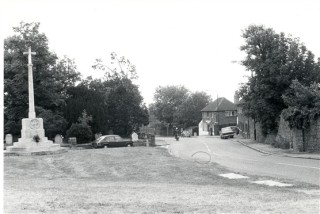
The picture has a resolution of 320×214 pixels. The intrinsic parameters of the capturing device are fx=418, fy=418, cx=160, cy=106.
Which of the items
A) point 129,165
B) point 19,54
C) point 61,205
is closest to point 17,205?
point 61,205

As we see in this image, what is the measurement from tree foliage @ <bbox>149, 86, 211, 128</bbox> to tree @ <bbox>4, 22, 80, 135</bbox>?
57815mm

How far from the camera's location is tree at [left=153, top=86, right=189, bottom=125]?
4577 inches

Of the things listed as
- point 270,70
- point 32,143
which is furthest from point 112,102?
point 32,143

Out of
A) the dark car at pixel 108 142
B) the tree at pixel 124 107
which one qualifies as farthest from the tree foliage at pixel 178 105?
the dark car at pixel 108 142

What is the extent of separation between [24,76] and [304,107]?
30.5 m

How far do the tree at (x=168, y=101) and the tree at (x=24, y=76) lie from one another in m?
64.9

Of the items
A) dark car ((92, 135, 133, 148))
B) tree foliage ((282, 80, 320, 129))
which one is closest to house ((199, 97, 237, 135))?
dark car ((92, 135, 133, 148))

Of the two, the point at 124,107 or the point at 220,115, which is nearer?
the point at 124,107

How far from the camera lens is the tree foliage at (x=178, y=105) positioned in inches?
4193

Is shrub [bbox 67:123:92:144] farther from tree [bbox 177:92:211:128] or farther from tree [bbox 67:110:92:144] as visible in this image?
tree [bbox 177:92:211:128]

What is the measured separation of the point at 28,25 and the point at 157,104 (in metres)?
73.8

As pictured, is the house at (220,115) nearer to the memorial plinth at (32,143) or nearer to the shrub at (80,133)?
the shrub at (80,133)

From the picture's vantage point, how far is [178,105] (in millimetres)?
118375

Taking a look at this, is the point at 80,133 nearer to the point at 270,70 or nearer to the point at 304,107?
the point at 270,70
